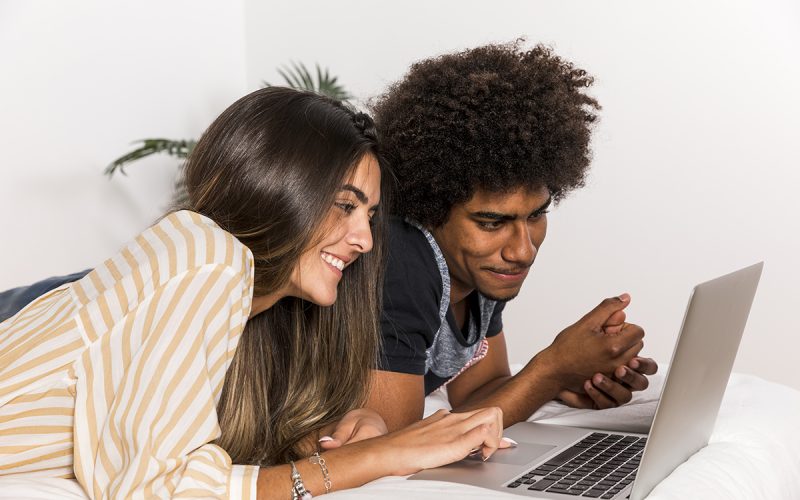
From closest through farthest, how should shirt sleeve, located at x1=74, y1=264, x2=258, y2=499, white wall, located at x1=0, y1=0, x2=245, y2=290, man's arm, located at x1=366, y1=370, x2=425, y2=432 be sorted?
shirt sleeve, located at x1=74, y1=264, x2=258, y2=499 → man's arm, located at x1=366, y1=370, x2=425, y2=432 → white wall, located at x1=0, y1=0, x2=245, y2=290

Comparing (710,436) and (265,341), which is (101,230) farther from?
(710,436)

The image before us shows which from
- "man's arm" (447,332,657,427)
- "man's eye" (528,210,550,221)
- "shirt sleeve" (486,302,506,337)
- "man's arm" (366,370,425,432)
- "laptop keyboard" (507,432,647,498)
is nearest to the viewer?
"laptop keyboard" (507,432,647,498)

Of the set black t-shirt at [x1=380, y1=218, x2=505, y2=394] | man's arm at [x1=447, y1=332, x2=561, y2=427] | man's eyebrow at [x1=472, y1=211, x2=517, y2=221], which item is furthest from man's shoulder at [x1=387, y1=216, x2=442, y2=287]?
man's arm at [x1=447, y1=332, x2=561, y2=427]

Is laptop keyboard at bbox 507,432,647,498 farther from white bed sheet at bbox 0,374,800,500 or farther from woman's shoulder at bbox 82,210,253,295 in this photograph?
woman's shoulder at bbox 82,210,253,295

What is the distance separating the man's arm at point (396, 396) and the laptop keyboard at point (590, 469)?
0.32 m

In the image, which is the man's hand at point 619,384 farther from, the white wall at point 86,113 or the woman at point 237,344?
the white wall at point 86,113

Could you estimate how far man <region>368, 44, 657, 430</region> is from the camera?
186 cm

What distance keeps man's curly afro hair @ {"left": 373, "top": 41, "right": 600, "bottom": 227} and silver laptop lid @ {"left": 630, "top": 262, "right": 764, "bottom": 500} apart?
0.58 metres

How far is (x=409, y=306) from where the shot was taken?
1872 mm

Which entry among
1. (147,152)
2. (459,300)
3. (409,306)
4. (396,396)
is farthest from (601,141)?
(396,396)

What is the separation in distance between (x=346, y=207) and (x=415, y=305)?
0.33 m

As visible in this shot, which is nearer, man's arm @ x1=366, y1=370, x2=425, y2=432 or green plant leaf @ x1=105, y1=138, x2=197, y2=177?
man's arm @ x1=366, y1=370, x2=425, y2=432

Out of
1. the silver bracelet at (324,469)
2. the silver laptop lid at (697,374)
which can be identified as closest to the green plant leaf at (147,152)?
the silver bracelet at (324,469)

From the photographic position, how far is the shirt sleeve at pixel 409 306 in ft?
5.97
